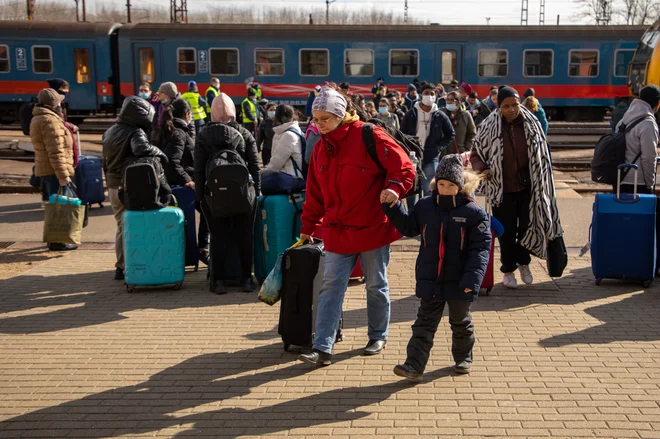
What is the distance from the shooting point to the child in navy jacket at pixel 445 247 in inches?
202

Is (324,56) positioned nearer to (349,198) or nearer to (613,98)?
(613,98)

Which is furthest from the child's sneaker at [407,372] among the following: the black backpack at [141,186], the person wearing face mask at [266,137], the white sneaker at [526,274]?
the person wearing face mask at [266,137]

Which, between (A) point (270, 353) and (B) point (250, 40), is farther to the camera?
(B) point (250, 40)

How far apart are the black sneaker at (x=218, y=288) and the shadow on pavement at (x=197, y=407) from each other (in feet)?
6.49

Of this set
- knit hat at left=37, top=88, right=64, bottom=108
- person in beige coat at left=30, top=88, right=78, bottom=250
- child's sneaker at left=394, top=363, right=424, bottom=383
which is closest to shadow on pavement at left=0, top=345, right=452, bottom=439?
child's sneaker at left=394, top=363, right=424, bottom=383

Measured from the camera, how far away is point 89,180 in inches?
459

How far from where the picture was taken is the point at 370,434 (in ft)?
14.8

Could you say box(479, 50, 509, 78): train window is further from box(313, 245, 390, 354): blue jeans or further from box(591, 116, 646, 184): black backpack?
box(313, 245, 390, 354): blue jeans

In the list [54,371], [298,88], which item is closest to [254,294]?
[54,371]

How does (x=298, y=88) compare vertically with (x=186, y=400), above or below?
above

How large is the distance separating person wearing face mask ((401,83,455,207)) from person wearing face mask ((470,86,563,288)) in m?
3.14

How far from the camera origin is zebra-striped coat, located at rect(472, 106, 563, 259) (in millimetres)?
7258

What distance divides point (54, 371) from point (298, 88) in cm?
2104

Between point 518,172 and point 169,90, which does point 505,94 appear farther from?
point 169,90
